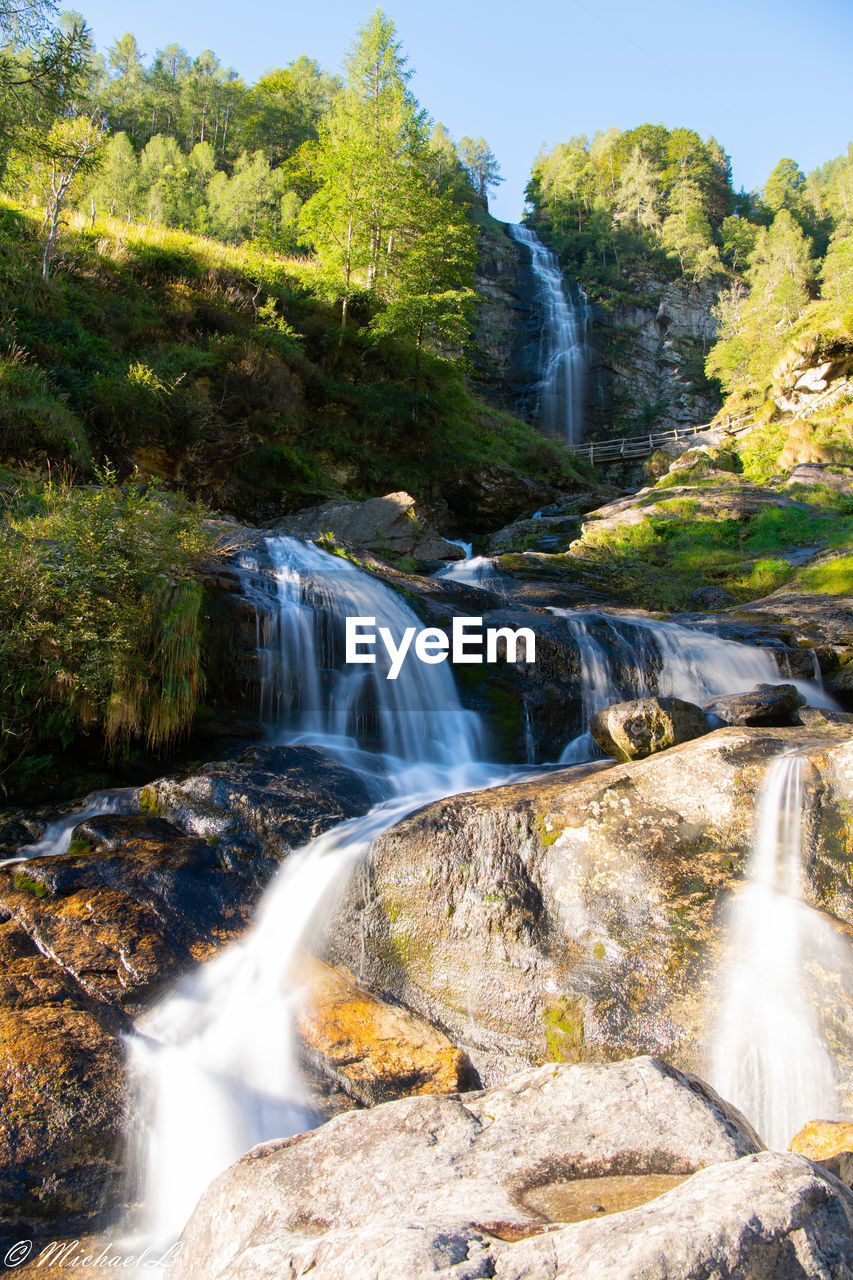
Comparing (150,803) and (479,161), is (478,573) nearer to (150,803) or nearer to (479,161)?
(150,803)

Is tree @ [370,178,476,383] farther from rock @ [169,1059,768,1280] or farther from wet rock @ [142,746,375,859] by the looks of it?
rock @ [169,1059,768,1280]

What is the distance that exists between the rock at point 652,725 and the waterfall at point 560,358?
3637cm

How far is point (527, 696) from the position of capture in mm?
8523

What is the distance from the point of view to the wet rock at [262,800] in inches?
209

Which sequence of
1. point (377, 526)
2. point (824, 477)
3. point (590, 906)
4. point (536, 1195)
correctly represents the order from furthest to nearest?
point (824, 477)
point (377, 526)
point (590, 906)
point (536, 1195)

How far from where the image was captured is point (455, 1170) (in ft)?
7.19

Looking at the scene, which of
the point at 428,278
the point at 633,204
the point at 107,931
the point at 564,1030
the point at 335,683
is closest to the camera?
the point at 564,1030

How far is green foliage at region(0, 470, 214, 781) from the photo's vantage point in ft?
20.2

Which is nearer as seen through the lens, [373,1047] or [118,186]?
[373,1047]

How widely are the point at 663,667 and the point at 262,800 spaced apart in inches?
222

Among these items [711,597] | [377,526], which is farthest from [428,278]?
[711,597]

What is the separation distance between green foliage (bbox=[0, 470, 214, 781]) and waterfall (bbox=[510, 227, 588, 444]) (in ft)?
119

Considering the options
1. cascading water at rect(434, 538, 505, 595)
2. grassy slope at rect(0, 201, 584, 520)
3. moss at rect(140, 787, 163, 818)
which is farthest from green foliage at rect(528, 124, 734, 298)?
moss at rect(140, 787, 163, 818)

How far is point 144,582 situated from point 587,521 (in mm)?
13459
